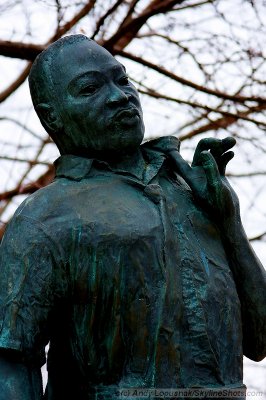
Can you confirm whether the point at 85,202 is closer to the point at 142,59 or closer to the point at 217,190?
the point at 217,190

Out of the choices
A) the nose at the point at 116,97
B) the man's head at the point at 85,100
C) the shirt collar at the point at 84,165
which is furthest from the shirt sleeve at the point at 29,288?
the nose at the point at 116,97

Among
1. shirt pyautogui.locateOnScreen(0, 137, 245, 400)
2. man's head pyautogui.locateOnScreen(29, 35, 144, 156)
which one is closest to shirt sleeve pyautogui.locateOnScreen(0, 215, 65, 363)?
shirt pyautogui.locateOnScreen(0, 137, 245, 400)

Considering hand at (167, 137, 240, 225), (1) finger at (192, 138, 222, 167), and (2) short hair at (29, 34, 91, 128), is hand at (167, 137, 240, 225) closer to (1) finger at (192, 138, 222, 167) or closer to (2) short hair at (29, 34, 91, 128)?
(1) finger at (192, 138, 222, 167)

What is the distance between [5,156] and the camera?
29.3 ft

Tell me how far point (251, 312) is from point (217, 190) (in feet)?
1.57

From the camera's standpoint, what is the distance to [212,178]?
4.73m

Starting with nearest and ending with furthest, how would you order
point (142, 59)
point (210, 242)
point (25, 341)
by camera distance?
1. point (25, 341)
2. point (210, 242)
3. point (142, 59)

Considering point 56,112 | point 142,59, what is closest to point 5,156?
point 142,59

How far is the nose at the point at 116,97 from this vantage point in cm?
475

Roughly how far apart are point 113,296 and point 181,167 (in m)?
0.63

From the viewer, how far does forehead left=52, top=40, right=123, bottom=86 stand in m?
4.80

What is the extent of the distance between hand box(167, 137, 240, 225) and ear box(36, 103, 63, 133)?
0.45 meters

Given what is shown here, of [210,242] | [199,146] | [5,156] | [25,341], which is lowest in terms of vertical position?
[25,341]

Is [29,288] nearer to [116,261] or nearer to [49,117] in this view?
[116,261]
